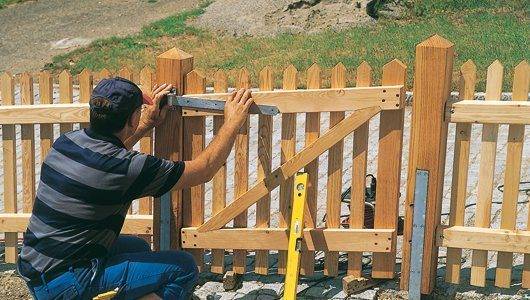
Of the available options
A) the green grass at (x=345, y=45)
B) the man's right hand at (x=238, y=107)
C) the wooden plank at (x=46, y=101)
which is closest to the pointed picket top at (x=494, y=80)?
the man's right hand at (x=238, y=107)

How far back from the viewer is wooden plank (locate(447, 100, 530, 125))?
19.2ft

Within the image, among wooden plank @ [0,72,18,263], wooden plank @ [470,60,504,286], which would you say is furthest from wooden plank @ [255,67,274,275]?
wooden plank @ [0,72,18,263]

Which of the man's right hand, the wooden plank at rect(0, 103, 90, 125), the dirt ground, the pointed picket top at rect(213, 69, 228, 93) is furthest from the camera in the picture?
the dirt ground

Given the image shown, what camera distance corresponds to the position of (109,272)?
5168 millimetres

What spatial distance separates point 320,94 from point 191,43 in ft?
34.4

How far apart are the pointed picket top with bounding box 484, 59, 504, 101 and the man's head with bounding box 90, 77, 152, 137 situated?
2257 mm

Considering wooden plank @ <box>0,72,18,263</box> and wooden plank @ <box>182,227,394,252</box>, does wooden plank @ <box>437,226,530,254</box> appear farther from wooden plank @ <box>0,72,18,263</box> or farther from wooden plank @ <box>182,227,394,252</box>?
wooden plank @ <box>0,72,18,263</box>

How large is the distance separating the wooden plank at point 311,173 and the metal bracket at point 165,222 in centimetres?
86

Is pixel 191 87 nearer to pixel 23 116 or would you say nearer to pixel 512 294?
pixel 23 116

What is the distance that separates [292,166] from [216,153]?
2.93ft

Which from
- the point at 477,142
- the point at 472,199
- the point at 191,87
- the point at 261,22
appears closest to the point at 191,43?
the point at 261,22

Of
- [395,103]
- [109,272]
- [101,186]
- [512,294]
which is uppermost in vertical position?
[395,103]

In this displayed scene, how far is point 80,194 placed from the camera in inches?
197

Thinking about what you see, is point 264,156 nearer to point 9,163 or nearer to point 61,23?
point 9,163
